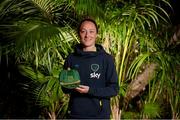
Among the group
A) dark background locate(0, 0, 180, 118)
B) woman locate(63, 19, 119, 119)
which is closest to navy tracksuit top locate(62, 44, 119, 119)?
woman locate(63, 19, 119, 119)

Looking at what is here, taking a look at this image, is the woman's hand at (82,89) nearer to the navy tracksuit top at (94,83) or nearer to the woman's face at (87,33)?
the navy tracksuit top at (94,83)

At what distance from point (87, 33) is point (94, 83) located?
365 mm

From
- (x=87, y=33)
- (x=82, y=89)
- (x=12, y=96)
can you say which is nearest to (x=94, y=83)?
(x=82, y=89)

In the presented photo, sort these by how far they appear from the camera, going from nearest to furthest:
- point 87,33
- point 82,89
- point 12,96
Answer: point 82,89, point 87,33, point 12,96

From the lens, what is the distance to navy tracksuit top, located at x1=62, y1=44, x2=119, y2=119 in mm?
3080

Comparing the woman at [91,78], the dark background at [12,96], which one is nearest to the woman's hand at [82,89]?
the woman at [91,78]

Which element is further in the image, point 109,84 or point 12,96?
point 12,96

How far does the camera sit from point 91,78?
3.09 meters

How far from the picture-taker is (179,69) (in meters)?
5.44

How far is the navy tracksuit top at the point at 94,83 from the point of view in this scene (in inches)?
121

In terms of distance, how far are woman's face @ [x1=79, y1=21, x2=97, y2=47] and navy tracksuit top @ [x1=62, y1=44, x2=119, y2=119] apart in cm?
7

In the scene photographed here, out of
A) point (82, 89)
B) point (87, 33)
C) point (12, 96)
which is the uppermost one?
point (87, 33)

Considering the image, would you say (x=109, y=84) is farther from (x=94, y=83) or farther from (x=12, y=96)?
(x=12, y=96)

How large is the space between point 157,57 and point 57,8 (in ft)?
4.54
